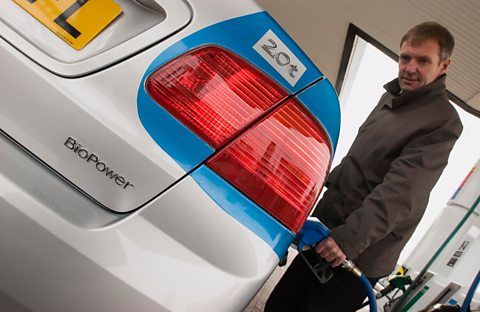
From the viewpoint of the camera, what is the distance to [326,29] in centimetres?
529

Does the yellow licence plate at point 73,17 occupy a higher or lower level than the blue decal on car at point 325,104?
lower

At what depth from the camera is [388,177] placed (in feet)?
4.40

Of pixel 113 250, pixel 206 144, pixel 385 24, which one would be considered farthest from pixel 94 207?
pixel 385 24

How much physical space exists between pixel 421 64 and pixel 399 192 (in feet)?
1.93

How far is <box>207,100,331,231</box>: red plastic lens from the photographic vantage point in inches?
32.5

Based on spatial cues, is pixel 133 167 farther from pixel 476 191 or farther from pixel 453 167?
pixel 453 167

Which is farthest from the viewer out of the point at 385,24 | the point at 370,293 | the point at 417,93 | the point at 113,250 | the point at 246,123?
the point at 385,24

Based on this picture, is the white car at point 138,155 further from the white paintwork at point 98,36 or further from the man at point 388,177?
the man at point 388,177

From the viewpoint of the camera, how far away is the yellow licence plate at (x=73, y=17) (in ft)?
2.40

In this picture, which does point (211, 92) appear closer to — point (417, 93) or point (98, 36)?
point (98, 36)

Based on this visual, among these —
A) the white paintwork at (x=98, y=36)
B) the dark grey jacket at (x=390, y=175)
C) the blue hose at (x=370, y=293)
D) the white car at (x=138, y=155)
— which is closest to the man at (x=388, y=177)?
the dark grey jacket at (x=390, y=175)

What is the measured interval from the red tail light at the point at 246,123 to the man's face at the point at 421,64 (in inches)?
34.0

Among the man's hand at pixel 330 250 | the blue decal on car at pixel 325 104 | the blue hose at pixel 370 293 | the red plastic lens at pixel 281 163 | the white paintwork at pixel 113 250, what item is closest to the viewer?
the white paintwork at pixel 113 250

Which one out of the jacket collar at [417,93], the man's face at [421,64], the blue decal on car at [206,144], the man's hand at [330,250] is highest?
the man's face at [421,64]
